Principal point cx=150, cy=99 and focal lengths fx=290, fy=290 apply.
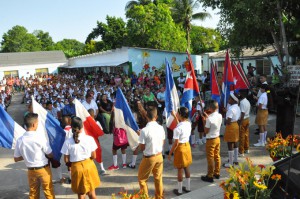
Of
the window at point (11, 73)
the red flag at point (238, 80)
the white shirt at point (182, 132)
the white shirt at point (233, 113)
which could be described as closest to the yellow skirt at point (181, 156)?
the white shirt at point (182, 132)

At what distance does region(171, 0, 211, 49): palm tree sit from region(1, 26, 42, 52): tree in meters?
48.7

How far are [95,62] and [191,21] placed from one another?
45.7 feet

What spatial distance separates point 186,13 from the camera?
116ft

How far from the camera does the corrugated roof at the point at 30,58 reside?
44062mm

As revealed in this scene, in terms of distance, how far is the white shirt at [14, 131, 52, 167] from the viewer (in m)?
4.55

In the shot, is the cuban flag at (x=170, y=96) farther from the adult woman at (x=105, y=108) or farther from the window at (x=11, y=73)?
the window at (x=11, y=73)

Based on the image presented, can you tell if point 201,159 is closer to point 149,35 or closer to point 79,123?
point 79,123

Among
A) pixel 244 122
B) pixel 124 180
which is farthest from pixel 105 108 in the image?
pixel 244 122

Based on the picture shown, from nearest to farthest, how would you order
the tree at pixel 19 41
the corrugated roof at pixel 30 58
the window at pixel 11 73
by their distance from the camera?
the window at pixel 11 73, the corrugated roof at pixel 30 58, the tree at pixel 19 41

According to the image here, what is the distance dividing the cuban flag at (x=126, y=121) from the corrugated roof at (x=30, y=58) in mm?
41283

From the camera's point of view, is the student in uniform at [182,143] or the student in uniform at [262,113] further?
the student in uniform at [262,113]

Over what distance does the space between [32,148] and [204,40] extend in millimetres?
40466

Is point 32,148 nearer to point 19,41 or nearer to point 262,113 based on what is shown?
point 262,113

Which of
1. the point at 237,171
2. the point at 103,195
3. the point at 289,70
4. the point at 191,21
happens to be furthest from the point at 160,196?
the point at 191,21
